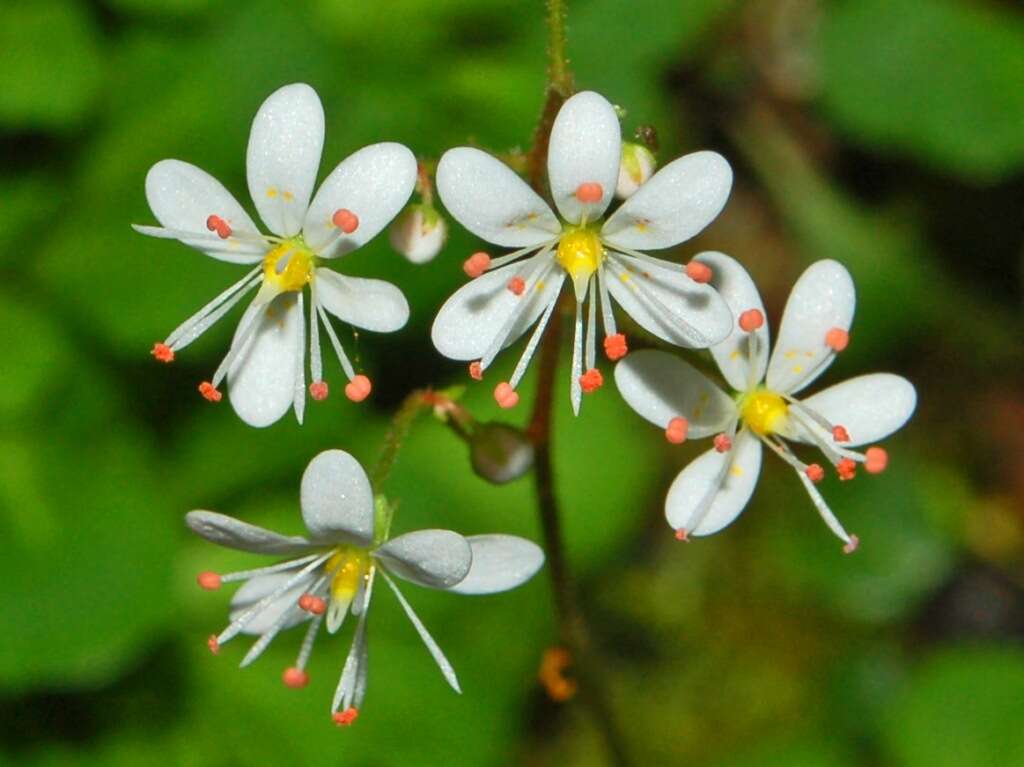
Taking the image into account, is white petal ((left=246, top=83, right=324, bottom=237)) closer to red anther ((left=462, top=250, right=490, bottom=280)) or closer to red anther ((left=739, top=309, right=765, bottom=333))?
red anther ((left=462, top=250, right=490, bottom=280))

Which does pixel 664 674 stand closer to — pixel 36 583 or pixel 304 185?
pixel 36 583

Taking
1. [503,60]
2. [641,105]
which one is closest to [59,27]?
[503,60]

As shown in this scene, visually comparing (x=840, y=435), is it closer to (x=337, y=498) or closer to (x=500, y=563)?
(x=500, y=563)

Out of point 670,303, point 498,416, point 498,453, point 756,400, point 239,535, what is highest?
point 670,303

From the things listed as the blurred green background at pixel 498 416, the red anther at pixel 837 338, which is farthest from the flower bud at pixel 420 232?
the blurred green background at pixel 498 416

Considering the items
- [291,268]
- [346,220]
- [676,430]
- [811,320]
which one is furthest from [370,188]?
[811,320]

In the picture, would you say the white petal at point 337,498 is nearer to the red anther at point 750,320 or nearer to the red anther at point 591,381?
the red anther at point 591,381
